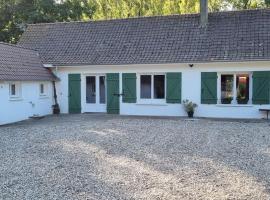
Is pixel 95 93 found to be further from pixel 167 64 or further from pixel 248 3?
pixel 248 3

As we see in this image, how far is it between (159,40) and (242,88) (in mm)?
4829

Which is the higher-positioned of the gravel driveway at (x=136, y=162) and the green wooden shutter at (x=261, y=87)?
the green wooden shutter at (x=261, y=87)

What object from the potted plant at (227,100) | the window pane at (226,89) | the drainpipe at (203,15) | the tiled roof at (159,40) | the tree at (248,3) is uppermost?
the tree at (248,3)

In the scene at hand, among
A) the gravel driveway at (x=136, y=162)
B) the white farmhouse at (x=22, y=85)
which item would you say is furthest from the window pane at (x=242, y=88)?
the white farmhouse at (x=22, y=85)

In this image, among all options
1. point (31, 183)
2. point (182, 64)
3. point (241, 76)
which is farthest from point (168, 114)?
point (31, 183)

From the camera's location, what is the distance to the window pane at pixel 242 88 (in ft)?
56.9

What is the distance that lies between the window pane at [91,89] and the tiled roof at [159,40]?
1.06m

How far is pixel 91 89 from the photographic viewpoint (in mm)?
20000

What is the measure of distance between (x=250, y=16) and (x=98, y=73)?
802 centimetres

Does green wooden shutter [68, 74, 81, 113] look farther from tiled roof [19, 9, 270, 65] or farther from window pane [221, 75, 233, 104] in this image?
window pane [221, 75, 233, 104]

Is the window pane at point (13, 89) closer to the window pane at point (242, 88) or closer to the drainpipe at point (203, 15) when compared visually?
the drainpipe at point (203, 15)

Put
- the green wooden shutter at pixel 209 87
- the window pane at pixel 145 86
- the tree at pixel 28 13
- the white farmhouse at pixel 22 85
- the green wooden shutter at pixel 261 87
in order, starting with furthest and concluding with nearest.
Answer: the tree at pixel 28 13 → the window pane at pixel 145 86 → the green wooden shutter at pixel 209 87 → the green wooden shutter at pixel 261 87 → the white farmhouse at pixel 22 85

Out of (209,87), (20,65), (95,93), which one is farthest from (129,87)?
(20,65)

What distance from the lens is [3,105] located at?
16.0 m
